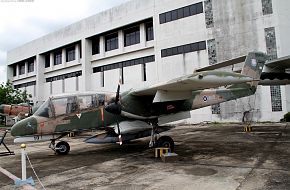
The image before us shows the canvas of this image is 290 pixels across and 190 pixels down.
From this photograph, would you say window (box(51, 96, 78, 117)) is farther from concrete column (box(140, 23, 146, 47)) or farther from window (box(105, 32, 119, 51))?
window (box(105, 32, 119, 51))

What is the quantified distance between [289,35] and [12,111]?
25526 millimetres

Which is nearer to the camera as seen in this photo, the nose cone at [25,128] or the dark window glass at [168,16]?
the nose cone at [25,128]

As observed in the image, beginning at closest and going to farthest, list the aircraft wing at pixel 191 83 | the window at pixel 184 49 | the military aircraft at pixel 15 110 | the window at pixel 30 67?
the aircraft wing at pixel 191 83 → the military aircraft at pixel 15 110 → the window at pixel 184 49 → the window at pixel 30 67

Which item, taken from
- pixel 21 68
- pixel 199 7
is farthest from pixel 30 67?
pixel 199 7

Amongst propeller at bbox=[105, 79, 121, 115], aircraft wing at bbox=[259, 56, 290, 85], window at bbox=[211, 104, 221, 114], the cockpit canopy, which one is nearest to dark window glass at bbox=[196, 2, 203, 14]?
window at bbox=[211, 104, 221, 114]

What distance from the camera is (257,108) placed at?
76.5 feet

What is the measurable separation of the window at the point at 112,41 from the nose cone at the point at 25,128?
91.8ft

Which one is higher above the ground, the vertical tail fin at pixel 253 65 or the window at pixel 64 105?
the vertical tail fin at pixel 253 65

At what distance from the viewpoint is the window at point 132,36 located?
113 feet

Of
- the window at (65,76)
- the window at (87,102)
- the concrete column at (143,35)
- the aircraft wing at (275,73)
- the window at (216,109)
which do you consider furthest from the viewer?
the window at (65,76)

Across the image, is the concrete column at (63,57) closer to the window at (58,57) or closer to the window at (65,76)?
the window at (58,57)

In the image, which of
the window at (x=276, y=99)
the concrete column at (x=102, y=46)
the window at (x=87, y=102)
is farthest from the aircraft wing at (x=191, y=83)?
the concrete column at (x=102, y=46)

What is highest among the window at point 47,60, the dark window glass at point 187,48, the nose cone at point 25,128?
the window at point 47,60

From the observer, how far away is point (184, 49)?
92.4 ft
